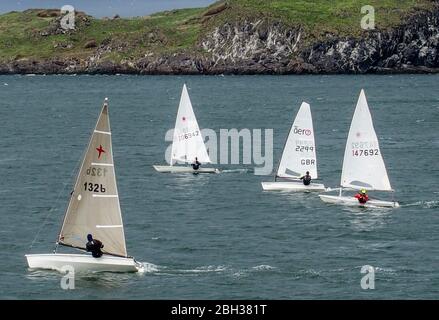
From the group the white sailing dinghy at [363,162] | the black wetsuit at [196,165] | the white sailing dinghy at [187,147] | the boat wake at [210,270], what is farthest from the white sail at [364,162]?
the boat wake at [210,270]

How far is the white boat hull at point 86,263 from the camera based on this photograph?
5544 centimetres

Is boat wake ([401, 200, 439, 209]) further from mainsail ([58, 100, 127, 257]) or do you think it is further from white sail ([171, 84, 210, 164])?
mainsail ([58, 100, 127, 257])

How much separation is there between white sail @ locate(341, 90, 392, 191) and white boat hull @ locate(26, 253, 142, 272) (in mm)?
28481

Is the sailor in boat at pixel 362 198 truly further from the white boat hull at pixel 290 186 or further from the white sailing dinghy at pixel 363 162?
the white boat hull at pixel 290 186

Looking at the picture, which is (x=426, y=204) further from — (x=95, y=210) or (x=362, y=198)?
(x=95, y=210)

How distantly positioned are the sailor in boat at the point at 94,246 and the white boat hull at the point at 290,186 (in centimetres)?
3287

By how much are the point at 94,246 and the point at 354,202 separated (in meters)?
28.6

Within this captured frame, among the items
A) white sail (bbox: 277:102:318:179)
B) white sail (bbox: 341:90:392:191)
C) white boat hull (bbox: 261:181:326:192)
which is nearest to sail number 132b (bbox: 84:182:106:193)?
white sail (bbox: 341:90:392:191)

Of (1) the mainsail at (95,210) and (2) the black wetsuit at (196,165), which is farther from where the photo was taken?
(2) the black wetsuit at (196,165)

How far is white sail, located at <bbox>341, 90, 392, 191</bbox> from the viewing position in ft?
264

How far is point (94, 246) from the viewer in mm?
55125

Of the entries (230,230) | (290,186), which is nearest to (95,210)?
(230,230)
